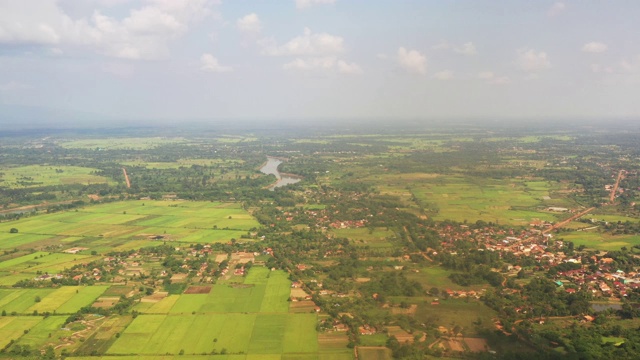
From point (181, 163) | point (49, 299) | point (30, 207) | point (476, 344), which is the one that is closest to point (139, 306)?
point (49, 299)

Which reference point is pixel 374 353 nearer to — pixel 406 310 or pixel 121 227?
pixel 406 310

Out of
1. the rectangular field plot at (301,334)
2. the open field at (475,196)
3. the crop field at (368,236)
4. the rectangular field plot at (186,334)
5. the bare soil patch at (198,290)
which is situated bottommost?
the rectangular field plot at (186,334)

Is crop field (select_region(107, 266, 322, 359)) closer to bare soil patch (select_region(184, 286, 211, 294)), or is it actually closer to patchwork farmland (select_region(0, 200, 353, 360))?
patchwork farmland (select_region(0, 200, 353, 360))

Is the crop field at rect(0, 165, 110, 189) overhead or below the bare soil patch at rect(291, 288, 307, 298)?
overhead

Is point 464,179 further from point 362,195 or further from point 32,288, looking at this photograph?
point 32,288

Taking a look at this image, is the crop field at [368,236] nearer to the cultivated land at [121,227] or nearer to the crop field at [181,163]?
the cultivated land at [121,227]

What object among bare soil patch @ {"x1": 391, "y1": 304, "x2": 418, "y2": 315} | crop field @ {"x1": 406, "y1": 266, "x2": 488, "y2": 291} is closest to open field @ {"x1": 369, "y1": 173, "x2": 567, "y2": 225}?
crop field @ {"x1": 406, "y1": 266, "x2": 488, "y2": 291}

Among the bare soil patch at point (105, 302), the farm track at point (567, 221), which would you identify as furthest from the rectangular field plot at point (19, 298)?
the farm track at point (567, 221)
